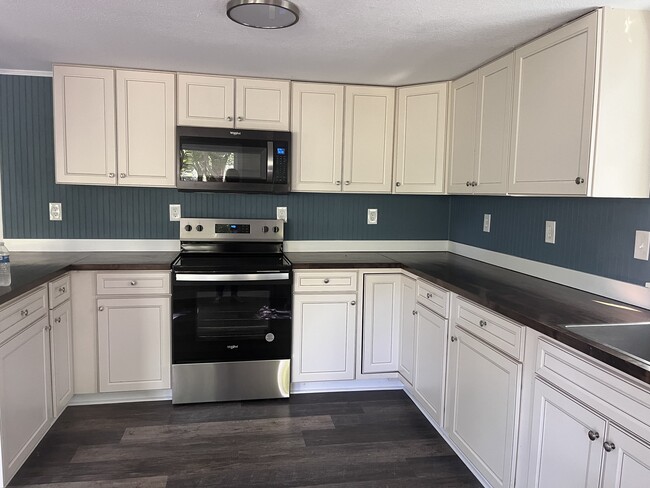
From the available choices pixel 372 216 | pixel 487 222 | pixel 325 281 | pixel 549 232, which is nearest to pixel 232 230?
pixel 325 281

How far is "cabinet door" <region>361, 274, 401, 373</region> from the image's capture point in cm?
297

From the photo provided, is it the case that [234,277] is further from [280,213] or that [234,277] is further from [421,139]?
[421,139]

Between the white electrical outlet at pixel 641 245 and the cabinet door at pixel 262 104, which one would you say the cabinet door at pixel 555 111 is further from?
the cabinet door at pixel 262 104

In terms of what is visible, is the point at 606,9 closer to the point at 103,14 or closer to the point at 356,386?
the point at 103,14

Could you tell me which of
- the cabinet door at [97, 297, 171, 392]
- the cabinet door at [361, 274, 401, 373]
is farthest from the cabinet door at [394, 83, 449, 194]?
the cabinet door at [97, 297, 171, 392]

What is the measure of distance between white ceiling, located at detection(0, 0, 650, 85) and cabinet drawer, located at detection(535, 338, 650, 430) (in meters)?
1.34

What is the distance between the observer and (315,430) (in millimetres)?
2535

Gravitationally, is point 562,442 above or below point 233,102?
below

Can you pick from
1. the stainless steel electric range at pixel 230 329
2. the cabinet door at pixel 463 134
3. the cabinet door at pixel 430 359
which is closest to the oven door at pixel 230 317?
the stainless steel electric range at pixel 230 329

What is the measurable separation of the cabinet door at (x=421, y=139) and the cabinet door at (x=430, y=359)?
3.00 feet

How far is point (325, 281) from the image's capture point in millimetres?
2906

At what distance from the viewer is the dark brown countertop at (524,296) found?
1385 mm

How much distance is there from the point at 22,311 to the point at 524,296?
228 cm

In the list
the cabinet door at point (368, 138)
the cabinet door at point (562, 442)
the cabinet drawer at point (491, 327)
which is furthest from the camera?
the cabinet door at point (368, 138)
